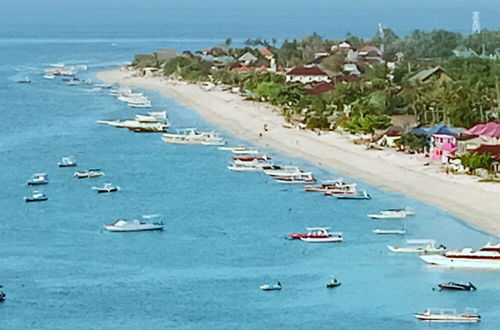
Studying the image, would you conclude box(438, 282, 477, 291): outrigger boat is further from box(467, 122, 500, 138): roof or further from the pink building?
box(467, 122, 500, 138): roof

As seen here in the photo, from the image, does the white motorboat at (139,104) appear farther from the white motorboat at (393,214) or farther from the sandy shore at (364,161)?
the white motorboat at (393,214)

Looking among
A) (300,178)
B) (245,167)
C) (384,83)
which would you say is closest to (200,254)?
(300,178)

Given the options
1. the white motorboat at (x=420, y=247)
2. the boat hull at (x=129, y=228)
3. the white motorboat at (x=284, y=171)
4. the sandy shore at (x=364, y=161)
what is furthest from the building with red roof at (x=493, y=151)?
the boat hull at (x=129, y=228)

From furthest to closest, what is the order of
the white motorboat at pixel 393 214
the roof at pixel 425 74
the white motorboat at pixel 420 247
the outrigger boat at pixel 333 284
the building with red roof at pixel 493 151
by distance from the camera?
the roof at pixel 425 74 < the building with red roof at pixel 493 151 < the white motorboat at pixel 393 214 < the white motorboat at pixel 420 247 < the outrigger boat at pixel 333 284

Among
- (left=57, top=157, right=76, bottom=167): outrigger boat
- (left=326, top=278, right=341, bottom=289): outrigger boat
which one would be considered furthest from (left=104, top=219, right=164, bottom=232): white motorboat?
(left=57, top=157, right=76, bottom=167): outrigger boat

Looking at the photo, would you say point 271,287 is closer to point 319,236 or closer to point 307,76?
point 319,236

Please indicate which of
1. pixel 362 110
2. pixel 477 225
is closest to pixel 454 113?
pixel 362 110

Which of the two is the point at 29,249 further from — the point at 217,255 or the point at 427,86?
the point at 427,86

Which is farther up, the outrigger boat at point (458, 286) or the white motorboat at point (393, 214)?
the white motorboat at point (393, 214)
